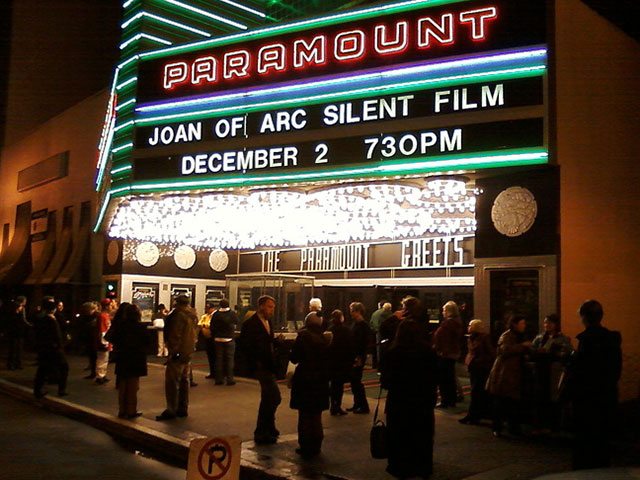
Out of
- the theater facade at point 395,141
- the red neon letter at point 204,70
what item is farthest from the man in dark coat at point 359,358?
the red neon letter at point 204,70

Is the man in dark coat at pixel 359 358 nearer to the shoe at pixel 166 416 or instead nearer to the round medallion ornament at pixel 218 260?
the shoe at pixel 166 416

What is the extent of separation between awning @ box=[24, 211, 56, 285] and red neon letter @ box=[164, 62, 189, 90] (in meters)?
12.7

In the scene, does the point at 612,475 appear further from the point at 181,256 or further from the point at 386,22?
the point at 181,256

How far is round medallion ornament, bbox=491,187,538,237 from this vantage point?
1030 centimetres

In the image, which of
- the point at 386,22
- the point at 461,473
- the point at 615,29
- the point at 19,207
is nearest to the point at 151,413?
the point at 461,473

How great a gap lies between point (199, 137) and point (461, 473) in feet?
28.7

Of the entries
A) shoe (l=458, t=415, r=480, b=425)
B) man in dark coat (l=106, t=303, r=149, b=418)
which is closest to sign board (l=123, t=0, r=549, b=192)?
shoe (l=458, t=415, r=480, b=425)

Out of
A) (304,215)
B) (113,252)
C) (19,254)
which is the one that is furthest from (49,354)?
(19,254)

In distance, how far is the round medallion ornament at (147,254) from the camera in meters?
A: 20.1

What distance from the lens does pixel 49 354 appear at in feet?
37.6

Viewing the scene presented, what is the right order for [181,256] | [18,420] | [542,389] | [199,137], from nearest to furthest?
[542,389] < [18,420] < [199,137] < [181,256]

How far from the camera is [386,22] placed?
11.7m

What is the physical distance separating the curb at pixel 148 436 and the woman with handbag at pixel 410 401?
3.65ft

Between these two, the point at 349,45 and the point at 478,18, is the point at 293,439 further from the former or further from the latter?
the point at 478,18
